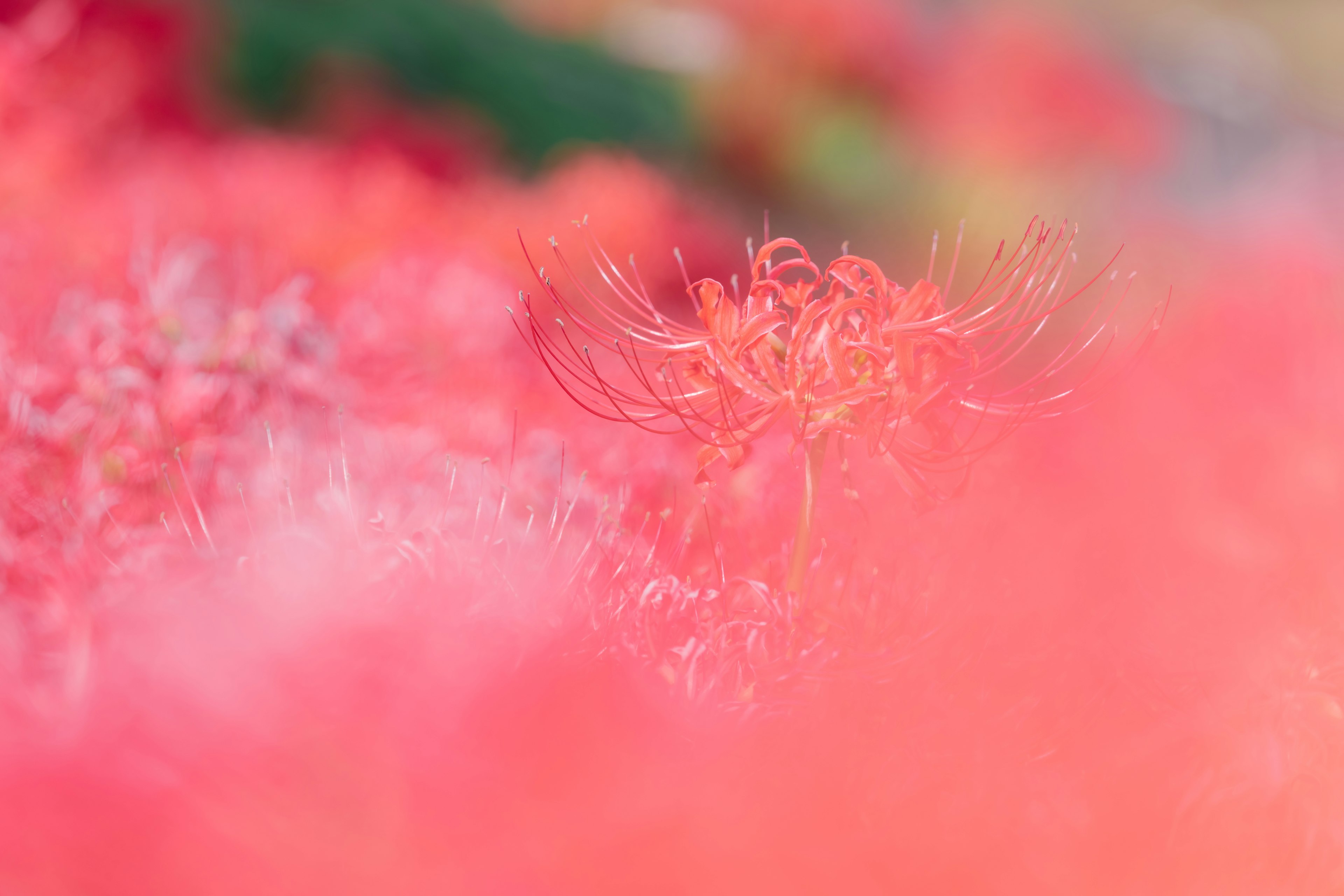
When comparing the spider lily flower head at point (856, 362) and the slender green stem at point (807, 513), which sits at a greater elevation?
the spider lily flower head at point (856, 362)

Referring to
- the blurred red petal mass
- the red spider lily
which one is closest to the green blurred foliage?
the blurred red petal mass

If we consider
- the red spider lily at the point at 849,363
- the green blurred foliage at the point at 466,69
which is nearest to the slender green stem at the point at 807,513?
the red spider lily at the point at 849,363

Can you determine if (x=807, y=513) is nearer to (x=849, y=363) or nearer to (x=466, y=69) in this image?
(x=849, y=363)

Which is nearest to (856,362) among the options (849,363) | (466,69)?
(849,363)

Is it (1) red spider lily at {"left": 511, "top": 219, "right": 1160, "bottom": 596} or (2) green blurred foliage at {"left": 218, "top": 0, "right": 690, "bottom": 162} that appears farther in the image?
(2) green blurred foliage at {"left": 218, "top": 0, "right": 690, "bottom": 162}

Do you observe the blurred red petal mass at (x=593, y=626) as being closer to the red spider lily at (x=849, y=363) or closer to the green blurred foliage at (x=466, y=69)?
the red spider lily at (x=849, y=363)

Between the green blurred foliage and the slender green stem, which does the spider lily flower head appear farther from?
the green blurred foliage
